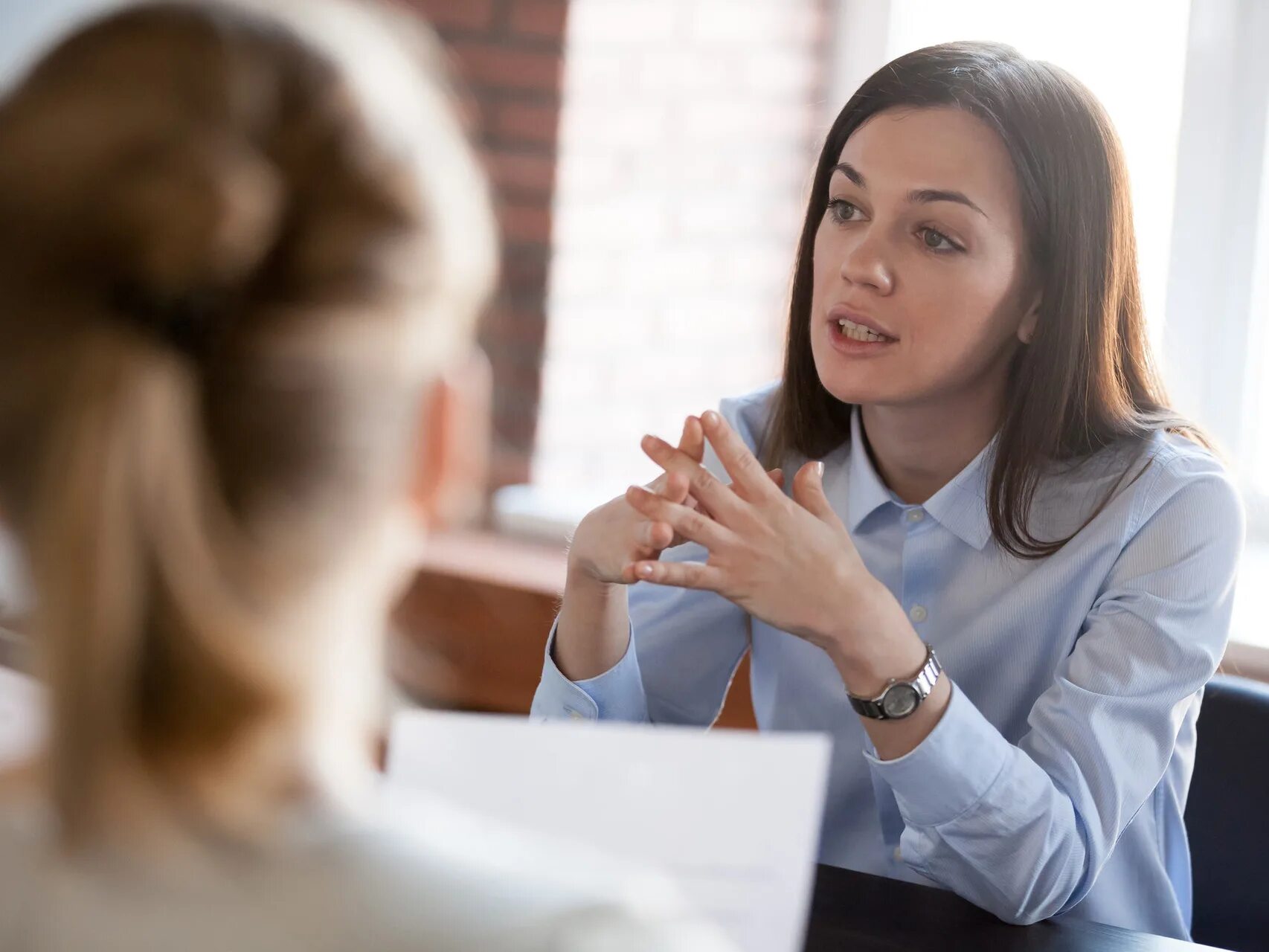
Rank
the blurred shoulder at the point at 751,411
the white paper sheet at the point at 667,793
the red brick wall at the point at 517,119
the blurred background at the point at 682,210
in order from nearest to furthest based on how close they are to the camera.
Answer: the white paper sheet at the point at 667,793 → the blurred shoulder at the point at 751,411 → the blurred background at the point at 682,210 → the red brick wall at the point at 517,119

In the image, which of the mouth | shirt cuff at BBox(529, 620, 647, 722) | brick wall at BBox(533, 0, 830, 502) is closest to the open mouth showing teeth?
the mouth

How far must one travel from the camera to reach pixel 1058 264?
137cm

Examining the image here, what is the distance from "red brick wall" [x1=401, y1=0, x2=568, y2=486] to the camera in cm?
236

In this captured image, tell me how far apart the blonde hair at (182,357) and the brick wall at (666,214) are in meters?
1.97

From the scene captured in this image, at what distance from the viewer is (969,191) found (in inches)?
52.7

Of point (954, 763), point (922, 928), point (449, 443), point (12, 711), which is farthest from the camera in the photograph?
point (12, 711)

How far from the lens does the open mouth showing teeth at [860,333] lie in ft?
4.50

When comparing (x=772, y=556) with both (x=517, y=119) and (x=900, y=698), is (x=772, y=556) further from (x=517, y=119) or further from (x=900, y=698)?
(x=517, y=119)

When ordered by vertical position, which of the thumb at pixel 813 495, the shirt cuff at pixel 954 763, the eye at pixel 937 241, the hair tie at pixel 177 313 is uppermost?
the eye at pixel 937 241

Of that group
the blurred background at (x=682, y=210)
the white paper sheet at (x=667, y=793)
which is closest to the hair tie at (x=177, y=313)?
the white paper sheet at (x=667, y=793)

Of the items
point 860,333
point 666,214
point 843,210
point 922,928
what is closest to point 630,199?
point 666,214

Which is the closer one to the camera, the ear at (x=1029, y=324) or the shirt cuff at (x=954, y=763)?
the shirt cuff at (x=954, y=763)

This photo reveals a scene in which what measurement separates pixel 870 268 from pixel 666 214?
1196 mm

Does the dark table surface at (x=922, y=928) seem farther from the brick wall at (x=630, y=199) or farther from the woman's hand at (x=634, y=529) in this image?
the brick wall at (x=630, y=199)
